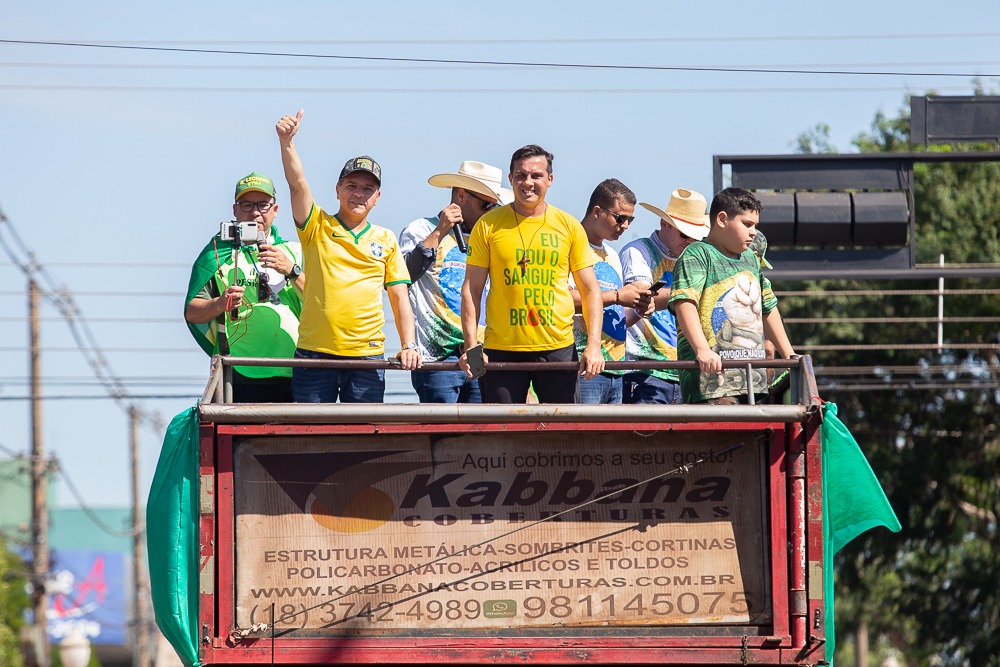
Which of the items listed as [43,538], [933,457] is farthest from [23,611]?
[933,457]

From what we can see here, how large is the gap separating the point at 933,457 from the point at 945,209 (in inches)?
173

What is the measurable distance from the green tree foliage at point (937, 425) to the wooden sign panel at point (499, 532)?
19740 mm

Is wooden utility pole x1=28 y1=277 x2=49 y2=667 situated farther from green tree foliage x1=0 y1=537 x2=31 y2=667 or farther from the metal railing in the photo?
the metal railing

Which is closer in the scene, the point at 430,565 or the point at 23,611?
the point at 430,565

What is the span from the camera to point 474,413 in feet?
20.6

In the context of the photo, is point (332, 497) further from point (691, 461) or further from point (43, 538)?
point (43, 538)

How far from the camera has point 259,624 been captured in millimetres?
6273

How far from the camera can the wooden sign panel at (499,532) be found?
630 centimetres

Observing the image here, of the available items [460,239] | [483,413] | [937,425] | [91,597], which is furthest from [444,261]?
[91,597]

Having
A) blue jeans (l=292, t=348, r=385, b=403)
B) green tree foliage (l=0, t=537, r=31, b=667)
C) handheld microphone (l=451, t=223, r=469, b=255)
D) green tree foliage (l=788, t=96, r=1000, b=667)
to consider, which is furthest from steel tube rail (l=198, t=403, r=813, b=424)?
green tree foliage (l=0, t=537, r=31, b=667)

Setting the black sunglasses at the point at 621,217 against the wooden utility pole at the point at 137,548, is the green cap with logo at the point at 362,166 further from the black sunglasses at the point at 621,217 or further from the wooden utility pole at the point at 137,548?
the wooden utility pole at the point at 137,548

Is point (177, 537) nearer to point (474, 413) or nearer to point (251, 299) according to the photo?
point (474, 413)

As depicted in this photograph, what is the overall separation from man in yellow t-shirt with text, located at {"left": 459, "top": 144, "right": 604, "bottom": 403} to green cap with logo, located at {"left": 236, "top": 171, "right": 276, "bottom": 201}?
135 centimetres

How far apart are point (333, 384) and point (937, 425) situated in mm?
20671
